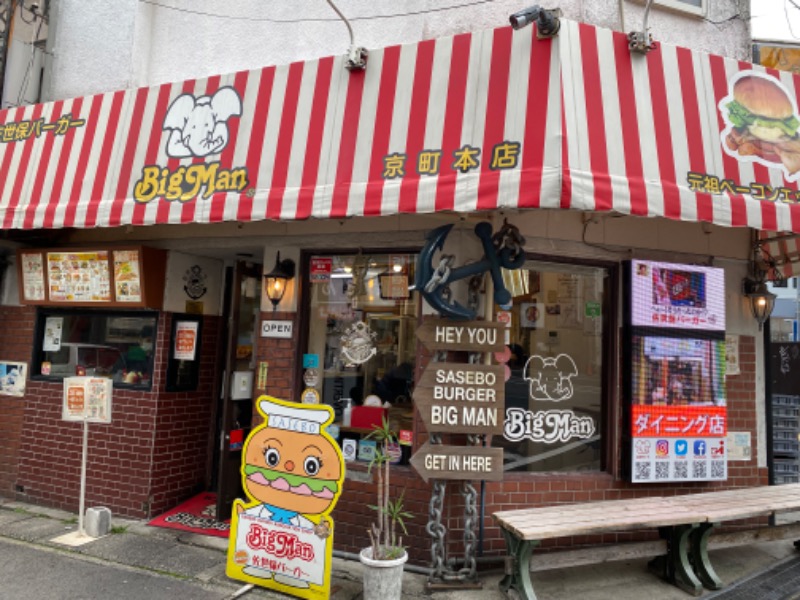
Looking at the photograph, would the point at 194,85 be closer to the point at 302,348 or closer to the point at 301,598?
Result: the point at 302,348

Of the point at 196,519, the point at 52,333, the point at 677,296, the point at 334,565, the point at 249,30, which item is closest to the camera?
the point at 334,565

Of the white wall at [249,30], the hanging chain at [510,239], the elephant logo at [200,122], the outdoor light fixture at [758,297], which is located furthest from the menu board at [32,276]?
the outdoor light fixture at [758,297]

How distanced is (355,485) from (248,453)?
43.4 inches

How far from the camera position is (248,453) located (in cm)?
477

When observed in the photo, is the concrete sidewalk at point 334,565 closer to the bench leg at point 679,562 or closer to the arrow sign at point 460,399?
the bench leg at point 679,562

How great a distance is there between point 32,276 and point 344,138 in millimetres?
4613

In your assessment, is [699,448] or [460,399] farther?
[699,448]

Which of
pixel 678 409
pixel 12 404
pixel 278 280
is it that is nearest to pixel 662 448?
pixel 678 409

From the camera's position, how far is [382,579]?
4137 mm

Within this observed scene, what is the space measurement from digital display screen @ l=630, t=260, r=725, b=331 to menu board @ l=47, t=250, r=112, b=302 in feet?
18.4

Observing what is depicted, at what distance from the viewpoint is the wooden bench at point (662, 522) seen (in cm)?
433

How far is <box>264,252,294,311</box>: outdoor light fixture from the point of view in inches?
225

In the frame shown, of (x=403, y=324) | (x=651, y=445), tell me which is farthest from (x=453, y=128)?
(x=651, y=445)

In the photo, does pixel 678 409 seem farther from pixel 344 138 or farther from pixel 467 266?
pixel 344 138
